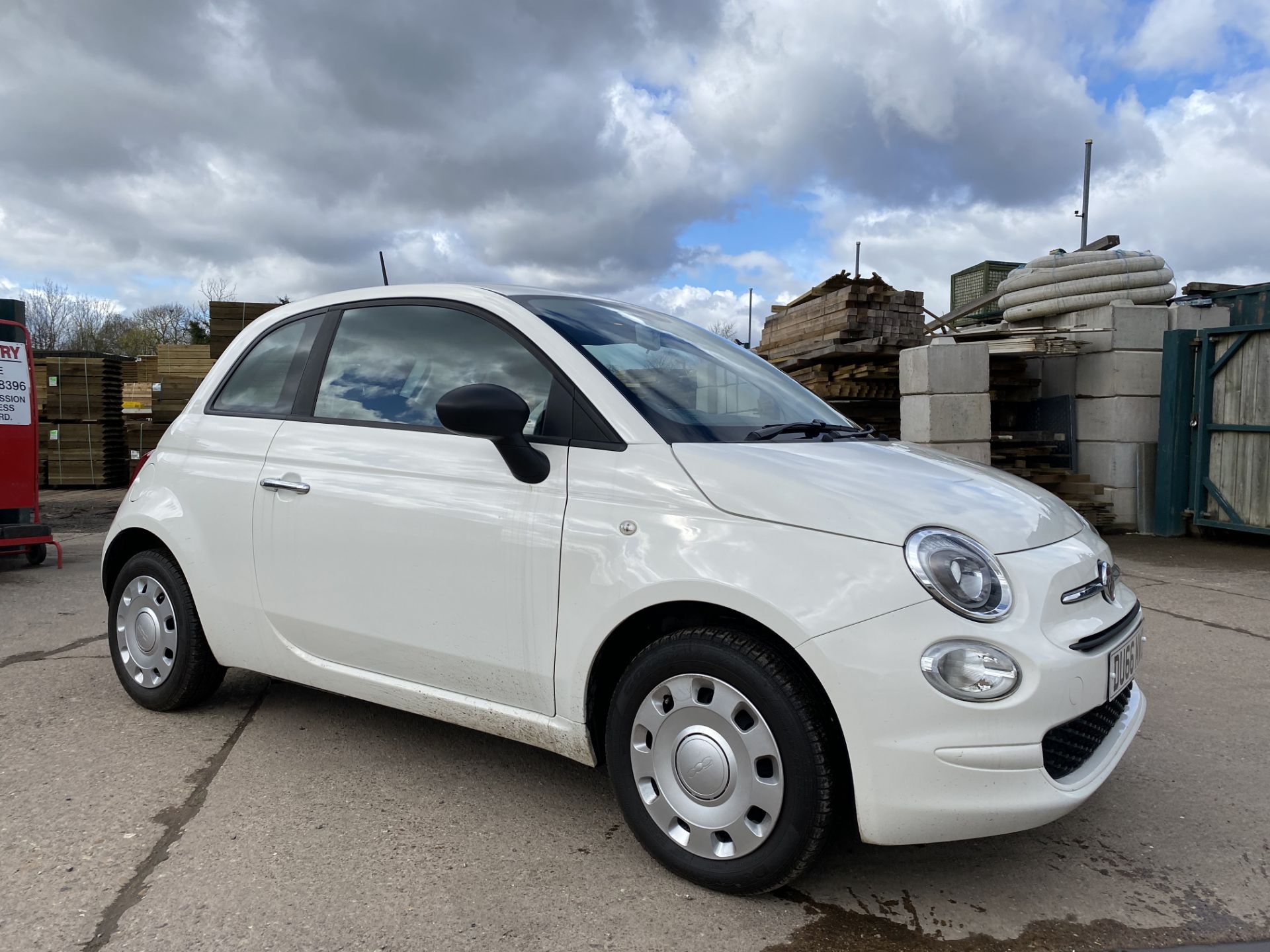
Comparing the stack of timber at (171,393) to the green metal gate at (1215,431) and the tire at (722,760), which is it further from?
the tire at (722,760)

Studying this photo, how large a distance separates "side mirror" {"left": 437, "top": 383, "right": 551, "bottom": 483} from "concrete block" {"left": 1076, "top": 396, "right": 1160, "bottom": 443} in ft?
29.2

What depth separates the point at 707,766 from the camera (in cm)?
254

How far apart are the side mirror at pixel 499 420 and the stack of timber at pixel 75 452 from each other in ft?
52.9

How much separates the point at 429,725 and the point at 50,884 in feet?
4.99

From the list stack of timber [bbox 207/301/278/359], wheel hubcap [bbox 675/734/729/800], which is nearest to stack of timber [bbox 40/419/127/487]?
stack of timber [bbox 207/301/278/359]

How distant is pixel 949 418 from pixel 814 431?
22.1ft

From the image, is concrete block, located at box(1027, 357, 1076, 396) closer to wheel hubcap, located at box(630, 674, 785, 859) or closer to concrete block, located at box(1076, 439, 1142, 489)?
concrete block, located at box(1076, 439, 1142, 489)

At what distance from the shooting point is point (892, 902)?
8.55ft

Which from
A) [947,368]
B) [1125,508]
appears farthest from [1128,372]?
[947,368]

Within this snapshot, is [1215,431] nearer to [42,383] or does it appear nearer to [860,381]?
[860,381]

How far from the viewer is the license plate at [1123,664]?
2.55m

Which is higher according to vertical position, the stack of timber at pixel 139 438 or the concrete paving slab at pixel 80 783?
the stack of timber at pixel 139 438

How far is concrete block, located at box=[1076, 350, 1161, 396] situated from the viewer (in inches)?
392

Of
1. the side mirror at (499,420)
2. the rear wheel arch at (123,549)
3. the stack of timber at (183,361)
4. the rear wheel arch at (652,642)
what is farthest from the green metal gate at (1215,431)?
the stack of timber at (183,361)
